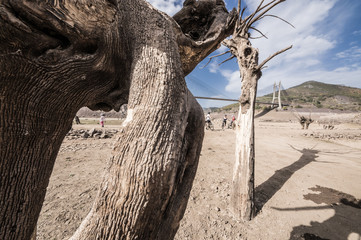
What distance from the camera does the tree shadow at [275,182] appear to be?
152 inches

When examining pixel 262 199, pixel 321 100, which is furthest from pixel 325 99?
pixel 262 199

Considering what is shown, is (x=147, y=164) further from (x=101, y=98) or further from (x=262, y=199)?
(x=262, y=199)

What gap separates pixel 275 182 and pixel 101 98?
5497mm

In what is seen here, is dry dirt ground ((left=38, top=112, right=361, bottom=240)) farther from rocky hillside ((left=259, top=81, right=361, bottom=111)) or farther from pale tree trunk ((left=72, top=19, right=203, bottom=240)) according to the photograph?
rocky hillside ((left=259, top=81, right=361, bottom=111))

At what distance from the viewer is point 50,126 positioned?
39.1 inches

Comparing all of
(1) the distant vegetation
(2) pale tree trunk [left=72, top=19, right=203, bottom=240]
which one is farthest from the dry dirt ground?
(1) the distant vegetation

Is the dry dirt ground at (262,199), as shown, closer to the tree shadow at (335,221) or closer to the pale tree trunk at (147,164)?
the tree shadow at (335,221)

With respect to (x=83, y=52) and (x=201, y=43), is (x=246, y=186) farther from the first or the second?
(x=83, y=52)

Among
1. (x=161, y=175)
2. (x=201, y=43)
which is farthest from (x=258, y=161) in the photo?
(x=161, y=175)

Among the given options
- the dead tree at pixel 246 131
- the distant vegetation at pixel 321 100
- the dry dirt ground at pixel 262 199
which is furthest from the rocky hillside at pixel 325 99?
the dead tree at pixel 246 131

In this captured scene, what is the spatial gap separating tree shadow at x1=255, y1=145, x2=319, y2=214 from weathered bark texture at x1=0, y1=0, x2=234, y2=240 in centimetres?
371

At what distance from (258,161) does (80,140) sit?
969 centimetres

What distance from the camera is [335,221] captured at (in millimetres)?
3209

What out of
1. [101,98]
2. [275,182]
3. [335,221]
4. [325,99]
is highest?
[325,99]
